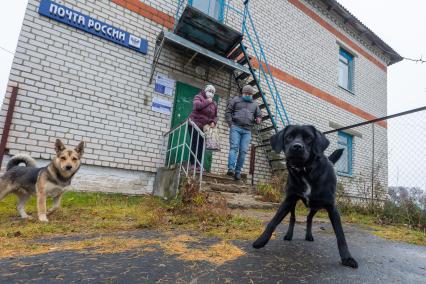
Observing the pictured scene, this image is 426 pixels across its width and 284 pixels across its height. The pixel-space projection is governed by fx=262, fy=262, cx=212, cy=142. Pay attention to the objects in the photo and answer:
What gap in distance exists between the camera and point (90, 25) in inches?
216

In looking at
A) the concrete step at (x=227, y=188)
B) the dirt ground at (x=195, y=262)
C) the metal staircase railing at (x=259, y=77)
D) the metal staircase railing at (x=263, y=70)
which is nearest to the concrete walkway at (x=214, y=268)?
the dirt ground at (x=195, y=262)

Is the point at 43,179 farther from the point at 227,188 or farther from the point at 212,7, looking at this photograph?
the point at 212,7

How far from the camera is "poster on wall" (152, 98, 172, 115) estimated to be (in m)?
6.15

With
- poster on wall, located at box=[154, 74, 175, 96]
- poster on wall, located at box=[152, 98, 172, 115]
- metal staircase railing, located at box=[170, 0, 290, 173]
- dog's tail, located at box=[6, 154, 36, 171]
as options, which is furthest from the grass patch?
metal staircase railing, located at box=[170, 0, 290, 173]

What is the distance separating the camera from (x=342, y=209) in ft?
18.7

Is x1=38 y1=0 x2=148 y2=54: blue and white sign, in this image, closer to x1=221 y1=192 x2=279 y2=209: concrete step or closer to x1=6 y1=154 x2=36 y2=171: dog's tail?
x1=6 y1=154 x2=36 y2=171: dog's tail

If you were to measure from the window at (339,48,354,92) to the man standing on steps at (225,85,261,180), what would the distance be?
23.8ft

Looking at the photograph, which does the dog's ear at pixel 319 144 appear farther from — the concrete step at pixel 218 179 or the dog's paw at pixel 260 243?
the concrete step at pixel 218 179

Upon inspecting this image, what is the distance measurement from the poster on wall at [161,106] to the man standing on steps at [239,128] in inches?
60.9

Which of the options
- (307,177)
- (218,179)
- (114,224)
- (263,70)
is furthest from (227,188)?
(263,70)

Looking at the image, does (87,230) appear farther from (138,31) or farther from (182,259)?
(138,31)

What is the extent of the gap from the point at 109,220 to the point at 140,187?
7.85 feet

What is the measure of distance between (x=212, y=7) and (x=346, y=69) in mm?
7034

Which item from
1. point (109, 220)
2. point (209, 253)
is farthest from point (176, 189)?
point (209, 253)
